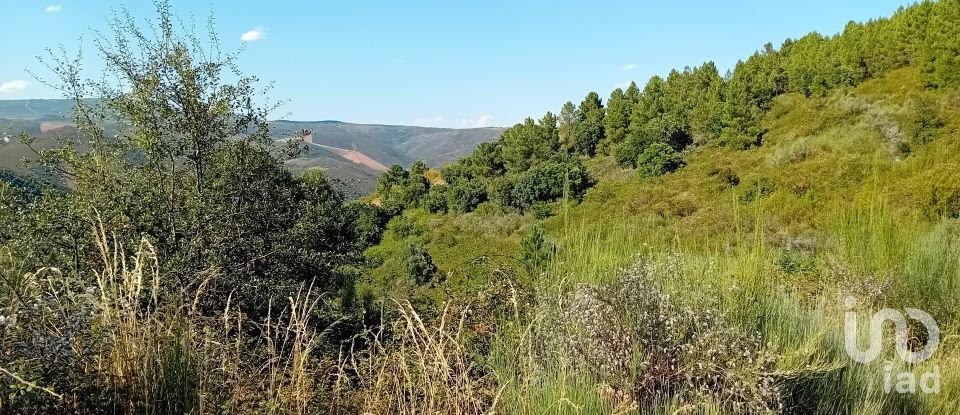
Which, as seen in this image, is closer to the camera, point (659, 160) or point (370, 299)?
point (370, 299)

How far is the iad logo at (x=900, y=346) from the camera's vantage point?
11.8ft

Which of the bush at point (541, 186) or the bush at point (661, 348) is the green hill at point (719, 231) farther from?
the bush at point (541, 186)

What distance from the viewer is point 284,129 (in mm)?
9070

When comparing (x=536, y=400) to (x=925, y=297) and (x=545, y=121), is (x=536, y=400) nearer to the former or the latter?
(x=925, y=297)

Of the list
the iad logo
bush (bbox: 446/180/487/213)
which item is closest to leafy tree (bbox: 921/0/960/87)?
bush (bbox: 446/180/487/213)

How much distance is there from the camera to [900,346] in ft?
13.4

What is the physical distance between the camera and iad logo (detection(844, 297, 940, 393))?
359 cm

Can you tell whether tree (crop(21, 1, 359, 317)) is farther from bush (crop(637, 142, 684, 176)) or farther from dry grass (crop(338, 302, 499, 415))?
bush (crop(637, 142, 684, 176))

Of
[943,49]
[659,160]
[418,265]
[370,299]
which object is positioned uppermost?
[943,49]

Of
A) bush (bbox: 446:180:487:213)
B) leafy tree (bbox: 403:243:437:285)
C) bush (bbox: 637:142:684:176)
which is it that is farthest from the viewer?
bush (bbox: 446:180:487:213)

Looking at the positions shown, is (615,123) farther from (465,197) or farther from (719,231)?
(719,231)

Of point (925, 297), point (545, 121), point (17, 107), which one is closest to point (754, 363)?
point (925, 297)

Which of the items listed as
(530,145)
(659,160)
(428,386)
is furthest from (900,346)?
(530,145)

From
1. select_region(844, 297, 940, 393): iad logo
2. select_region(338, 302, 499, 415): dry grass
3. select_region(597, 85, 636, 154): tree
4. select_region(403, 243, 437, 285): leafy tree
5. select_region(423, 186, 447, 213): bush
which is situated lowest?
select_region(403, 243, 437, 285): leafy tree
